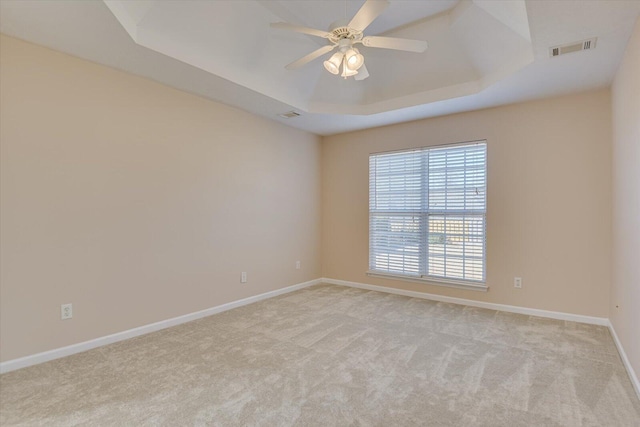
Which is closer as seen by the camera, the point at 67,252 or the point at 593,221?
the point at 67,252

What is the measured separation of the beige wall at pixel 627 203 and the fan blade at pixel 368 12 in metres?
1.77

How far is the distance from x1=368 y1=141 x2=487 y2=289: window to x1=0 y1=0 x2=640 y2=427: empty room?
0.09 ft

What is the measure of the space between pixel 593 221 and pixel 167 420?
4205 millimetres

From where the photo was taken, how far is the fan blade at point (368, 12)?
6.18 ft

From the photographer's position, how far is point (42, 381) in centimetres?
225

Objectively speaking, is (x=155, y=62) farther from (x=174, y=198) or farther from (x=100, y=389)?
(x=100, y=389)

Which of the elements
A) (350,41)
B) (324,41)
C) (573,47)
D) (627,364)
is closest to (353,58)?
(350,41)

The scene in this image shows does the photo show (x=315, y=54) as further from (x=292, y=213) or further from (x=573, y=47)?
(x=292, y=213)

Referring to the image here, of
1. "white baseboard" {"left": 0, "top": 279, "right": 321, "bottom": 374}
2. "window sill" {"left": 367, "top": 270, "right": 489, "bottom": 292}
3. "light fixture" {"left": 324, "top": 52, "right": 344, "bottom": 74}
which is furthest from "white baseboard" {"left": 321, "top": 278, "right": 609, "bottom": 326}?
"light fixture" {"left": 324, "top": 52, "right": 344, "bottom": 74}

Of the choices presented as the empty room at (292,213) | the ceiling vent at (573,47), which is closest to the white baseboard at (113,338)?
the empty room at (292,213)

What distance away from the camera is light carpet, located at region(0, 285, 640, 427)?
1.88 meters

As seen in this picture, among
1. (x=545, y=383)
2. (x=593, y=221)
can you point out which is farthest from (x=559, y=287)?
(x=545, y=383)

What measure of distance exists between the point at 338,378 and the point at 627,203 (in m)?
2.61

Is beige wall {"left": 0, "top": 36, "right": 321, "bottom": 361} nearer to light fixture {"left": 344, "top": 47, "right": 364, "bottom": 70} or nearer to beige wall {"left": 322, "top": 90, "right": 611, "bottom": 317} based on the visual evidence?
light fixture {"left": 344, "top": 47, "right": 364, "bottom": 70}
